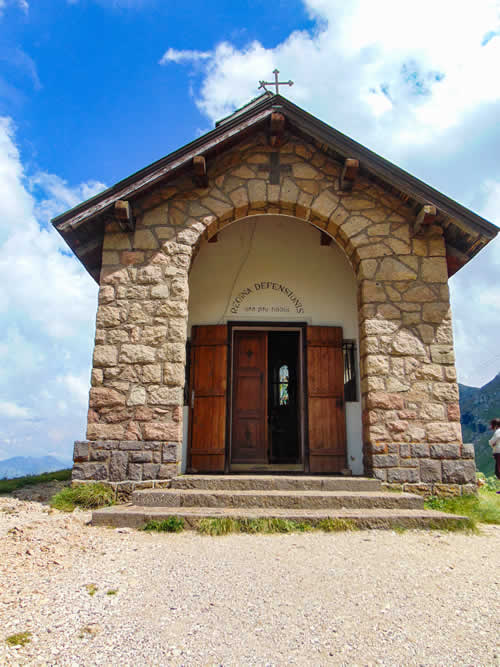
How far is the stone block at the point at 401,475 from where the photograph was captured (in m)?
5.24

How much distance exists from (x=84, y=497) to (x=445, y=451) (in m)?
4.14

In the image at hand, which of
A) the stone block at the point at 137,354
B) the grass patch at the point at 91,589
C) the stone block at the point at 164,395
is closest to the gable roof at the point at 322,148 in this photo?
the stone block at the point at 137,354

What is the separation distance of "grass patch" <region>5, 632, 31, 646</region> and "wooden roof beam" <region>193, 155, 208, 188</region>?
5130 mm

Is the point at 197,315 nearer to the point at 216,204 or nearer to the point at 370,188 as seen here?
the point at 216,204

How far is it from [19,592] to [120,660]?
1.05 meters

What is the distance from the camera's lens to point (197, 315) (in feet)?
23.7

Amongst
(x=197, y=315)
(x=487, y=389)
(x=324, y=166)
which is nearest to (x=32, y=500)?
(x=197, y=315)

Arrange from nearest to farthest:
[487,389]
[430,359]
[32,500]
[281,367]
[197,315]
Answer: [32,500] → [430,359] → [197,315] → [281,367] → [487,389]

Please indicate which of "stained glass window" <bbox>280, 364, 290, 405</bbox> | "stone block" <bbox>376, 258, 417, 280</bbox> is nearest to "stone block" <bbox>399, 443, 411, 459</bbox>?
"stone block" <bbox>376, 258, 417, 280</bbox>

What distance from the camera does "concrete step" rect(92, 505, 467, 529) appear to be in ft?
13.4

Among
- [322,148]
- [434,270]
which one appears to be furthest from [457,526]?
[322,148]

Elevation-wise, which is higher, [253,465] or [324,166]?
[324,166]

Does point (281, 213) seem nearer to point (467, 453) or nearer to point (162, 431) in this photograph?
point (162, 431)

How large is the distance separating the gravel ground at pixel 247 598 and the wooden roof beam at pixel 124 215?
11.7 feet
